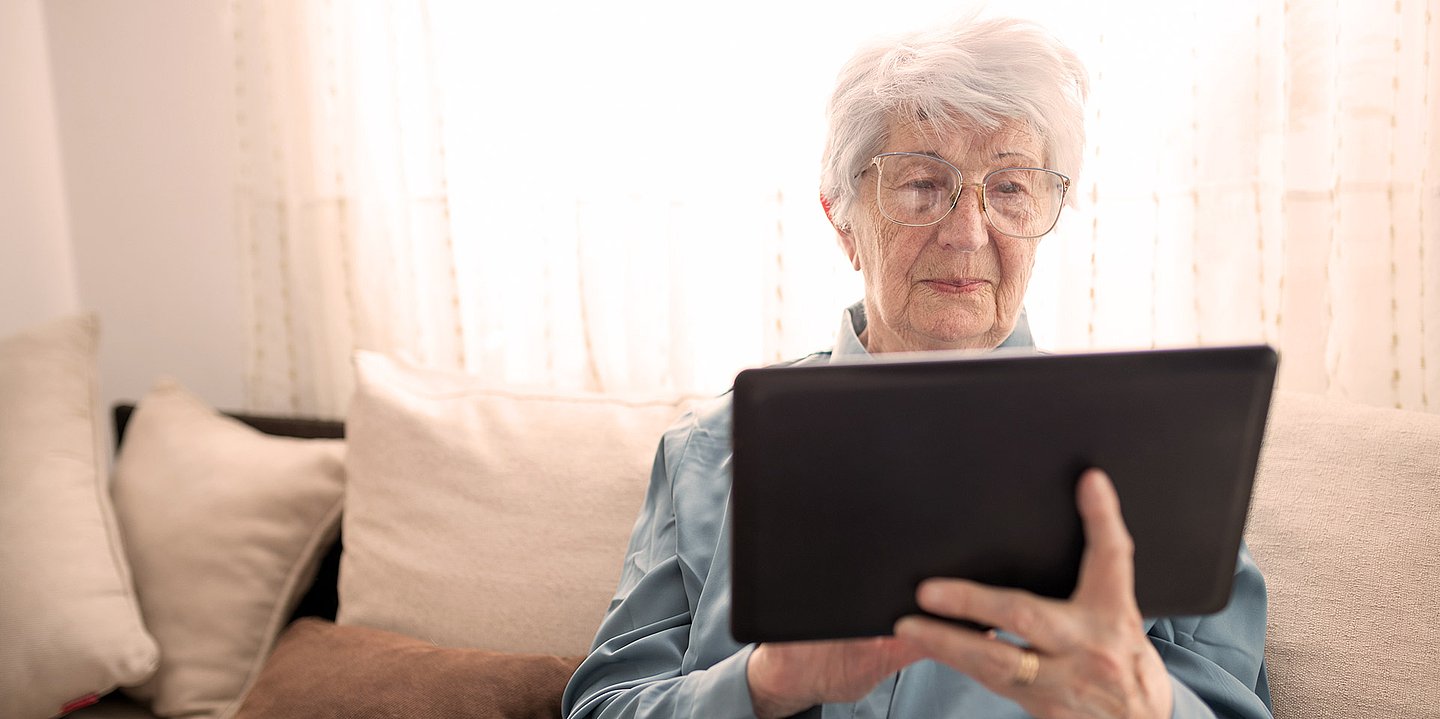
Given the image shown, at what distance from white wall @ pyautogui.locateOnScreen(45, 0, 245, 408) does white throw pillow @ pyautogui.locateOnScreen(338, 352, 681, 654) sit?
2.98 feet

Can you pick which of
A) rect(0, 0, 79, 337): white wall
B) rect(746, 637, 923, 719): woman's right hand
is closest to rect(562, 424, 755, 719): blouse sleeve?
rect(746, 637, 923, 719): woman's right hand

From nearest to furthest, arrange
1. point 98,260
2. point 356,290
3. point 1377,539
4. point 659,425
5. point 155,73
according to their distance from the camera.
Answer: point 1377,539, point 659,425, point 356,290, point 155,73, point 98,260

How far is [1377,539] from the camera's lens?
1.09 m

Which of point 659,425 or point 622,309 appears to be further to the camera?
point 622,309

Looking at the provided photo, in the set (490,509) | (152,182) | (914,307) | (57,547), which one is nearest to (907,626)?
(914,307)

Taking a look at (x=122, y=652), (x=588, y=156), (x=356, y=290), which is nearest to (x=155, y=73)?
(x=356, y=290)

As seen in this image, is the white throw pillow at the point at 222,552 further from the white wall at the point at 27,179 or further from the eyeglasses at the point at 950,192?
the eyeglasses at the point at 950,192

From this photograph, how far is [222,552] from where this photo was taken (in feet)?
5.48

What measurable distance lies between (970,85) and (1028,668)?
66cm

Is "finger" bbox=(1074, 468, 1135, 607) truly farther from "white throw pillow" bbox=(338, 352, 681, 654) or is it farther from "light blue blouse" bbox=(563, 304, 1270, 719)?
"white throw pillow" bbox=(338, 352, 681, 654)

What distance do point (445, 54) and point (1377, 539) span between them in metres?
1.61

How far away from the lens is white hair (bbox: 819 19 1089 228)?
3.71ft

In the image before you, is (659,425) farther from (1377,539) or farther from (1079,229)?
(1377,539)

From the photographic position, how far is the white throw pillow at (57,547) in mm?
1549
